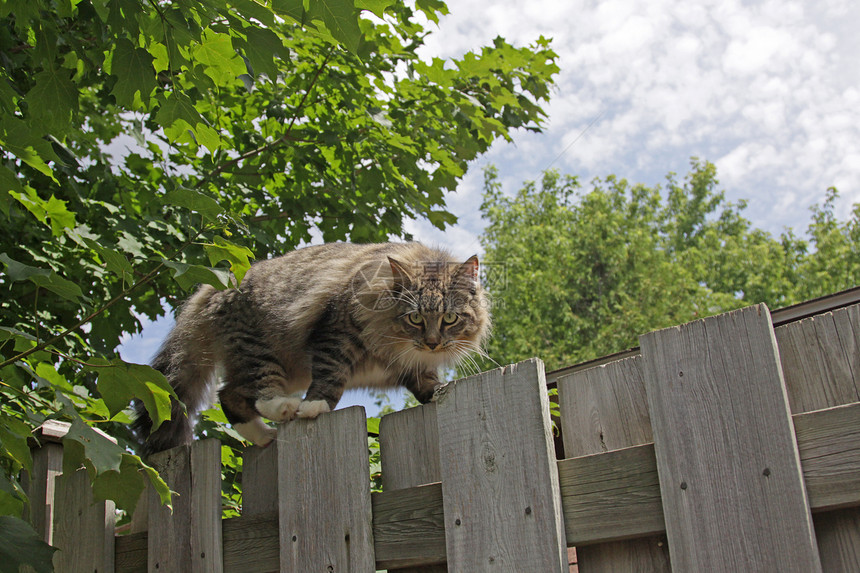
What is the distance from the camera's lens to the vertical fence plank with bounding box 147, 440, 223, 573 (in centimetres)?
235

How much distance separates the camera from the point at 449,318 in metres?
3.58

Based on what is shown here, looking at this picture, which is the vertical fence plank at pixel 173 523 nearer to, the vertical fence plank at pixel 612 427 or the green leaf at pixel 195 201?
the green leaf at pixel 195 201

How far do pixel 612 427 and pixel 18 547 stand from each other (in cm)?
157

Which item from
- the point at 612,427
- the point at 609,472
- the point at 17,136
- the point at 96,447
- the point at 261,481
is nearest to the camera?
the point at 609,472

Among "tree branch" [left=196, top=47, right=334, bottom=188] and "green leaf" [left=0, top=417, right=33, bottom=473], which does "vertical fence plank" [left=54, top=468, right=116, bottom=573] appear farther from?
"tree branch" [left=196, top=47, right=334, bottom=188]

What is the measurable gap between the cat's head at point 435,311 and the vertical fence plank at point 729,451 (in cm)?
195

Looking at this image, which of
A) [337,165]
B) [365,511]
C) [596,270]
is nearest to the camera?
[365,511]

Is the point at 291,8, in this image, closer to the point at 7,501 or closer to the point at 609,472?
the point at 609,472

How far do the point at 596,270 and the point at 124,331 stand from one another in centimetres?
2063

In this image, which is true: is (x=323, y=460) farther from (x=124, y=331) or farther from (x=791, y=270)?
(x=791, y=270)

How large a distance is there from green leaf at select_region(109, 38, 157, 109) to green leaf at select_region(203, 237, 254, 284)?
1.52ft

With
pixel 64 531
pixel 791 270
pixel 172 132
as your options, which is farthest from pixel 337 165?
pixel 791 270

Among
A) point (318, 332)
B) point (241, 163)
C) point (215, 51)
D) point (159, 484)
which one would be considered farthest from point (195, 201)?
point (241, 163)

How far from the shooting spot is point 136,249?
3.68 m
